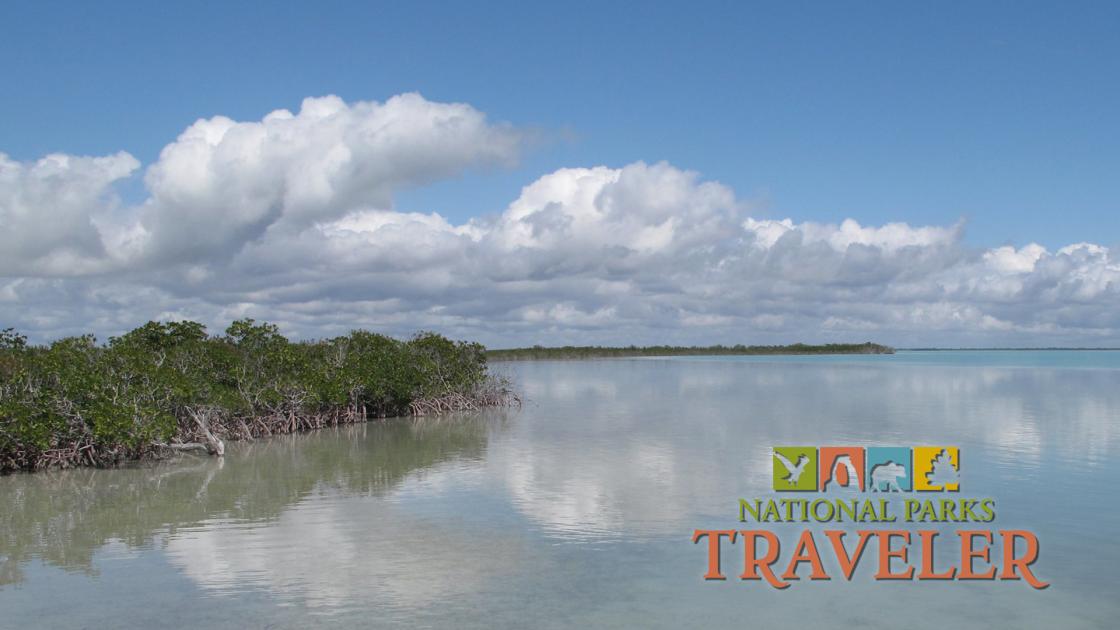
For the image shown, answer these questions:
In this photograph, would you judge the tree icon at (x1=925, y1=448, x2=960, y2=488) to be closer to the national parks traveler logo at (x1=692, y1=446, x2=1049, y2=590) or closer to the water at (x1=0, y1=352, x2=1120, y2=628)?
the national parks traveler logo at (x1=692, y1=446, x2=1049, y2=590)

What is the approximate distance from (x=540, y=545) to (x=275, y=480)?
5.76 meters

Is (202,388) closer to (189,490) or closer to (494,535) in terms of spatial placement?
(189,490)

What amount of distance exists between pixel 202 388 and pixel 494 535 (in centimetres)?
955

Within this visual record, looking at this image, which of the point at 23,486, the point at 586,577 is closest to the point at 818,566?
the point at 586,577

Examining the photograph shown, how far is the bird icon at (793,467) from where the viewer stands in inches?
470

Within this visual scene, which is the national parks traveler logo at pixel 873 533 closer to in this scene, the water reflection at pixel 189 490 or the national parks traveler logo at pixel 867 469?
the national parks traveler logo at pixel 867 469

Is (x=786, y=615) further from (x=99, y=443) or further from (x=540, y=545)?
(x=99, y=443)

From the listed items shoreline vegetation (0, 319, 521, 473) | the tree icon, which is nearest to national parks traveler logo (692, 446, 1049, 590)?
the tree icon

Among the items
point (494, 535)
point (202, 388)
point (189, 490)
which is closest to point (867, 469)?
point (494, 535)

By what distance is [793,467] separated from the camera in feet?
42.4

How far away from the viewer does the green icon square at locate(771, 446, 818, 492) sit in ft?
37.3

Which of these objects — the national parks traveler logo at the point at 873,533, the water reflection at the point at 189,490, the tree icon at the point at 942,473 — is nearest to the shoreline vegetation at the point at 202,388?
the water reflection at the point at 189,490

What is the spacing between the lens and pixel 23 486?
1150 cm

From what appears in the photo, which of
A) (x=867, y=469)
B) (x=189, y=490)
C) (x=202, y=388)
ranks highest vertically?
(x=202, y=388)
